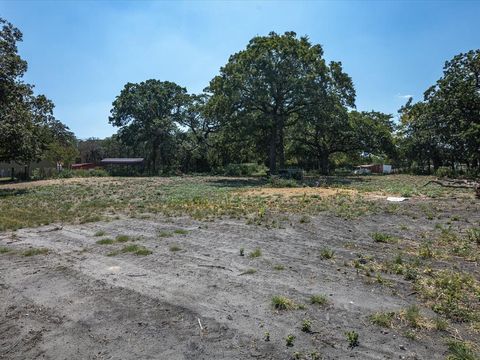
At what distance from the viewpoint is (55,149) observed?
175ft

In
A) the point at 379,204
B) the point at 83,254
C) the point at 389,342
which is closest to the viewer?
the point at 389,342

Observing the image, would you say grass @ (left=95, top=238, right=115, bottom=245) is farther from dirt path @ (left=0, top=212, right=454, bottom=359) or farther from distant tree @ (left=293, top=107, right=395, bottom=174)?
distant tree @ (left=293, top=107, right=395, bottom=174)

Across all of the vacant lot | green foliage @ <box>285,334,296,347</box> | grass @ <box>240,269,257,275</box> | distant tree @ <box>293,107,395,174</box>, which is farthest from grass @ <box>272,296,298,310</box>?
distant tree @ <box>293,107,395,174</box>

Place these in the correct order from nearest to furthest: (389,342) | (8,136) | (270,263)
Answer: (389,342)
(270,263)
(8,136)

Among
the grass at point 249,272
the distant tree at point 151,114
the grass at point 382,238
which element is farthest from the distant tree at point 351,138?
the grass at point 249,272

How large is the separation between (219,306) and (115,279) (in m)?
1.85

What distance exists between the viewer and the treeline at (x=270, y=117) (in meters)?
30.1

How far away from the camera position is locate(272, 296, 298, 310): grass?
431 cm

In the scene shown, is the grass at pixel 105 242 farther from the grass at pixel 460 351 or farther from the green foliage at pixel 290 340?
the grass at pixel 460 351

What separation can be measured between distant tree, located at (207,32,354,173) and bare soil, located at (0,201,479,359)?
79.5ft

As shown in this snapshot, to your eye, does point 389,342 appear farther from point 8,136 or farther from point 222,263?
point 8,136

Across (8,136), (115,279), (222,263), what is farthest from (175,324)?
(8,136)

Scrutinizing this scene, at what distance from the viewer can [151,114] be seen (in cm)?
4800

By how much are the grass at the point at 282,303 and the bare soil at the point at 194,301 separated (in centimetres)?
11
